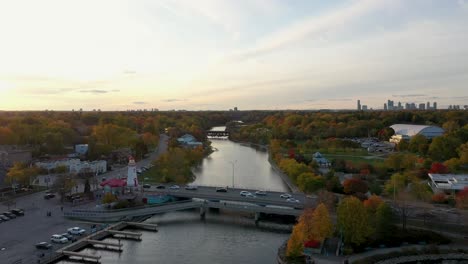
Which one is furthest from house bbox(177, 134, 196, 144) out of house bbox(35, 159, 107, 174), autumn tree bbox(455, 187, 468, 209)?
autumn tree bbox(455, 187, 468, 209)

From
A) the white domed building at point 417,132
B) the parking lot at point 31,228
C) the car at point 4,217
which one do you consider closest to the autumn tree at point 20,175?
the parking lot at point 31,228

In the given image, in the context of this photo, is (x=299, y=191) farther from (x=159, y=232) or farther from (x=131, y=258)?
(x=131, y=258)

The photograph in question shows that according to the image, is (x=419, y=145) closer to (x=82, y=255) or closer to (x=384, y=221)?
(x=384, y=221)

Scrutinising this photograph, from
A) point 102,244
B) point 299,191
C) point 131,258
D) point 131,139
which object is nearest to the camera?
point 131,258

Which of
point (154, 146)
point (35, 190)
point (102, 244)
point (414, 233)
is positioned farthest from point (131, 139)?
point (414, 233)

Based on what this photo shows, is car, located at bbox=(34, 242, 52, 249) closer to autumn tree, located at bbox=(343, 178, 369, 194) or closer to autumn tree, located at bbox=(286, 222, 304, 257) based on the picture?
autumn tree, located at bbox=(286, 222, 304, 257)

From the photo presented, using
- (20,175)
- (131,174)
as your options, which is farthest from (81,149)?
(131,174)

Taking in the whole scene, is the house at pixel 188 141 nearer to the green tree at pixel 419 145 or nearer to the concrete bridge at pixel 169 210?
the green tree at pixel 419 145
